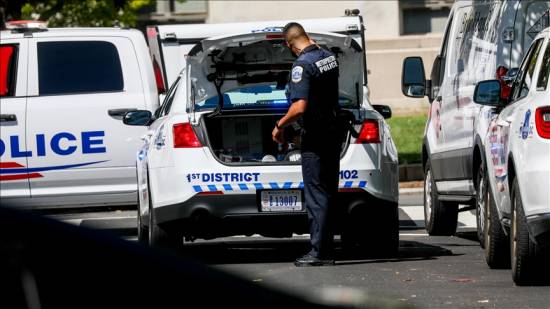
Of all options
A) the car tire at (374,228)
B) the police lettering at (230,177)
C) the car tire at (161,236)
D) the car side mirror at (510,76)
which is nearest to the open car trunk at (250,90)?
the police lettering at (230,177)

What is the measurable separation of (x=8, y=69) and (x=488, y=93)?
4.61 meters

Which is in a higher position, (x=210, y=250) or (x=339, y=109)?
(x=339, y=109)

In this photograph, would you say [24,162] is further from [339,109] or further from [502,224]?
[502,224]

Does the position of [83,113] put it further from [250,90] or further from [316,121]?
[316,121]

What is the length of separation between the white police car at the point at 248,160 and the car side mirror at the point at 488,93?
752 mm

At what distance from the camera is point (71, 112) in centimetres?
1195

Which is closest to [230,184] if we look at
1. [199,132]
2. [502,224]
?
[199,132]

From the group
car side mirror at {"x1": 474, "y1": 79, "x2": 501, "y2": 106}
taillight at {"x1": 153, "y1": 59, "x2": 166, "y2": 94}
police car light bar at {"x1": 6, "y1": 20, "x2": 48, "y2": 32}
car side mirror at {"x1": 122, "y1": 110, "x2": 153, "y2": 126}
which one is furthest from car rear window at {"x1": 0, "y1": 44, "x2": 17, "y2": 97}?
car side mirror at {"x1": 474, "y1": 79, "x2": 501, "y2": 106}

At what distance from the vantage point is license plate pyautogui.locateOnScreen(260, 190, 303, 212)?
376 inches

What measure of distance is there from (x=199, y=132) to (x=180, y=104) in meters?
0.36

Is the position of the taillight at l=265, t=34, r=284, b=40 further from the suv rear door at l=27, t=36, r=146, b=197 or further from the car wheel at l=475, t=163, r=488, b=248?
the suv rear door at l=27, t=36, r=146, b=197

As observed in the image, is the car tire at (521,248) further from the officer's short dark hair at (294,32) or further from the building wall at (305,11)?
the building wall at (305,11)

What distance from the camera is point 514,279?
27.5 feet

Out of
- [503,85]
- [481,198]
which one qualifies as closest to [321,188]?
[481,198]
